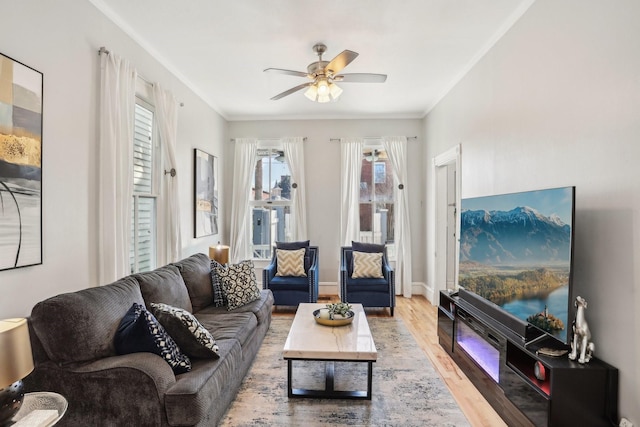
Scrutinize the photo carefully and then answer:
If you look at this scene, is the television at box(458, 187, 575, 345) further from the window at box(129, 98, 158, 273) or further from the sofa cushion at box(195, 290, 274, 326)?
the window at box(129, 98, 158, 273)

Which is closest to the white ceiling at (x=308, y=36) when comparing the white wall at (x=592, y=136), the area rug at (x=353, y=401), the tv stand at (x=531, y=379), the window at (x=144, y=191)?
→ the white wall at (x=592, y=136)

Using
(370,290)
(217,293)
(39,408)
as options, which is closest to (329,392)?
(217,293)

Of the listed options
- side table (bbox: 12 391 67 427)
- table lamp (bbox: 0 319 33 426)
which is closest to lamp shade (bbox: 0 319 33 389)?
table lamp (bbox: 0 319 33 426)

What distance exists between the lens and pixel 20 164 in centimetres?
192

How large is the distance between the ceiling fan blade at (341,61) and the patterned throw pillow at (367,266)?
2.61 meters

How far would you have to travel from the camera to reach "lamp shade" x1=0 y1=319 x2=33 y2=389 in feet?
3.77

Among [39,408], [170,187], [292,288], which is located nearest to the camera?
[39,408]

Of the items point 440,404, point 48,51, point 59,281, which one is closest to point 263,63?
point 48,51

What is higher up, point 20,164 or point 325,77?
point 325,77

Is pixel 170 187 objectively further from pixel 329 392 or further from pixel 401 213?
pixel 401 213

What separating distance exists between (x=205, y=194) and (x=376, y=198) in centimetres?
267

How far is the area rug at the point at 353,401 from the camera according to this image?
2.29 metres

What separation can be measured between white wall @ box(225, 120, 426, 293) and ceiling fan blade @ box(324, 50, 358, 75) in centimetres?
272

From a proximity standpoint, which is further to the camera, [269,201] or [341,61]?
[269,201]
